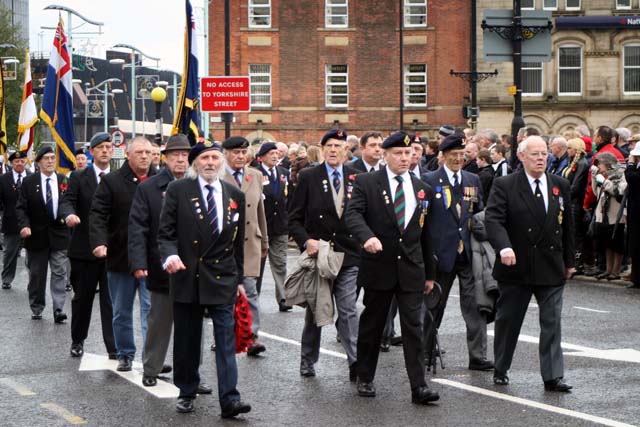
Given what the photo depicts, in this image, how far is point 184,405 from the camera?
9.42 m

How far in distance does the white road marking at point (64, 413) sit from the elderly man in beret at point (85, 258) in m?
2.45

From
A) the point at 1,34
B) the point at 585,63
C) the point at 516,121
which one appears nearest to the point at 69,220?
the point at 516,121

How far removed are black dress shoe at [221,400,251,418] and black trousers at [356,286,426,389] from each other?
1.24 meters

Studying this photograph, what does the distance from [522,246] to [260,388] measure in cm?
240

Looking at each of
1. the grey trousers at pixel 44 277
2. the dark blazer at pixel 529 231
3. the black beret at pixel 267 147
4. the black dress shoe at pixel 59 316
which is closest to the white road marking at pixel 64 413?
the dark blazer at pixel 529 231

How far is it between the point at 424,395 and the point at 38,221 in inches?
331

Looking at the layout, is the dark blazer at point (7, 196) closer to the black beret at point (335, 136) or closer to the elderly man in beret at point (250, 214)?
the elderly man in beret at point (250, 214)

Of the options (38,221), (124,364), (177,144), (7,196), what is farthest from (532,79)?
(177,144)

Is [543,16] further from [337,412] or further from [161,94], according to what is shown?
[161,94]

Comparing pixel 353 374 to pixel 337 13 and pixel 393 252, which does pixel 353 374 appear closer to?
pixel 393 252

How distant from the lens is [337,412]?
9.34 meters

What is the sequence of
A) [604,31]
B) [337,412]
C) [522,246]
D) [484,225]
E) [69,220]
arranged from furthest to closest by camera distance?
[604,31] → [69,220] → [484,225] → [522,246] → [337,412]

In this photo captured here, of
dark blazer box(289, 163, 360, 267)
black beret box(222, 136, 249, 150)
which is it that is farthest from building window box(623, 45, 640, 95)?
dark blazer box(289, 163, 360, 267)

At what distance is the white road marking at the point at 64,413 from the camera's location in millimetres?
9141
